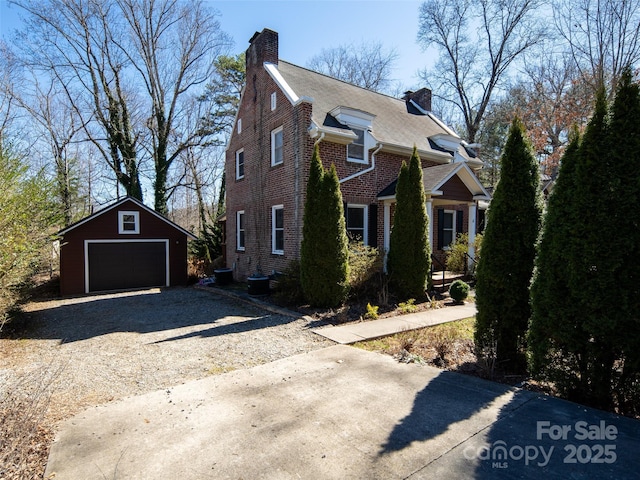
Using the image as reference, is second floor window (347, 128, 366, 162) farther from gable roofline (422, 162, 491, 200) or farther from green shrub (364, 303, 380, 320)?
green shrub (364, 303, 380, 320)

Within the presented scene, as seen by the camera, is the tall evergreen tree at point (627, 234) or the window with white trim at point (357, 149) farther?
the window with white trim at point (357, 149)

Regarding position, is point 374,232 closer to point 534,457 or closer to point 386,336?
point 386,336

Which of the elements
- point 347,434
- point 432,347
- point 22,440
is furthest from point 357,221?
point 22,440

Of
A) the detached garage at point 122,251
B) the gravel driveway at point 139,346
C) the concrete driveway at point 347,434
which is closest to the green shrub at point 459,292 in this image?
the gravel driveway at point 139,346

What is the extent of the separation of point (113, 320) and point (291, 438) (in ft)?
24.4

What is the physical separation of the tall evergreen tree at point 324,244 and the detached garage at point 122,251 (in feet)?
30.1

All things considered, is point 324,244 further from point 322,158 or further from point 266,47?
point 266,47

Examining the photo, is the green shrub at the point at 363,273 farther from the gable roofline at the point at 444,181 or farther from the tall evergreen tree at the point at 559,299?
the tall evergreen tree at the point at 559,299

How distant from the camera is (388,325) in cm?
735

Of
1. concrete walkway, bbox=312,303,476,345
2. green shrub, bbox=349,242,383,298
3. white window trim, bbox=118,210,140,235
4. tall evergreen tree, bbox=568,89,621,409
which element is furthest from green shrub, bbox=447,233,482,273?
white window trim, bbox=118,210,140,235

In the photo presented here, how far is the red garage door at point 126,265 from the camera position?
14.1 m

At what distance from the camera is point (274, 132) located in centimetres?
1219

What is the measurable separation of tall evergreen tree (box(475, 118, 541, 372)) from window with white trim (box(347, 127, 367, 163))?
673cm

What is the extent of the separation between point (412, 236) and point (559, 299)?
5743mm
